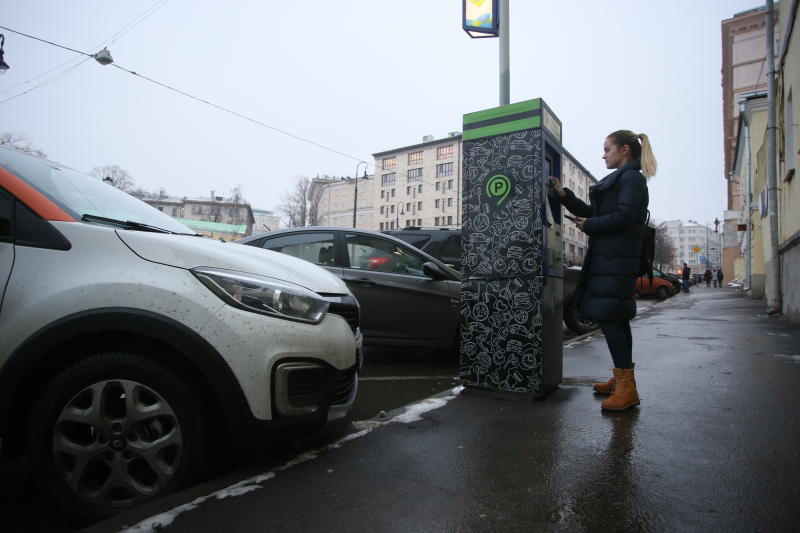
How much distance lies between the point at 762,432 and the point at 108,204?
386cm

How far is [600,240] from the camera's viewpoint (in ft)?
10.8

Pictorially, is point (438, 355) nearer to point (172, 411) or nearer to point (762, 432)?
point (762, 432)

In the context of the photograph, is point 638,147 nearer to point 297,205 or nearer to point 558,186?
point 558,186

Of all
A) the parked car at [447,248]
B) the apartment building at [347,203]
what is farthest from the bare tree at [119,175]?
the parked car at [447,248]

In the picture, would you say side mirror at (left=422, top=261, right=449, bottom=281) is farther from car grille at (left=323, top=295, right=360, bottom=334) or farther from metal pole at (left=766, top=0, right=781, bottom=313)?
metal pole at (left=766, top=0, right=781, bottom=313)

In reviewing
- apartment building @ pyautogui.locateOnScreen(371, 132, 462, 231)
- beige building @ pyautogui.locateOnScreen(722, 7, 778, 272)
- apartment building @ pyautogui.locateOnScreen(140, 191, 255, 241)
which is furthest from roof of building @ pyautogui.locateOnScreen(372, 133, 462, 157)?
beige building @ pyautogui.locateOnScreen(722, 7, 778, 272)

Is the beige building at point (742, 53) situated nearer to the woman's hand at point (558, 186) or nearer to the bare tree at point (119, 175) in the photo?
the woman's hand at point (558, 186)

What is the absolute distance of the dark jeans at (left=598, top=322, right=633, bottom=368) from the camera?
3.22 metres

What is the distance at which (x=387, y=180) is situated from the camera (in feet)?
296

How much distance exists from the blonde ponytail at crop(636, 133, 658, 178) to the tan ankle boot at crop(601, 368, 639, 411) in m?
1.40

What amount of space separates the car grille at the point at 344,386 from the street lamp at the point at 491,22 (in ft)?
14.0

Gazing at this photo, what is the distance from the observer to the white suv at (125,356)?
6.48 ft

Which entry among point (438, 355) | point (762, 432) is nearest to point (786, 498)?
point (762, 432)

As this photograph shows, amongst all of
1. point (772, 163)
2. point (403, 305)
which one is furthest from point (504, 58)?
point (772, 163)
